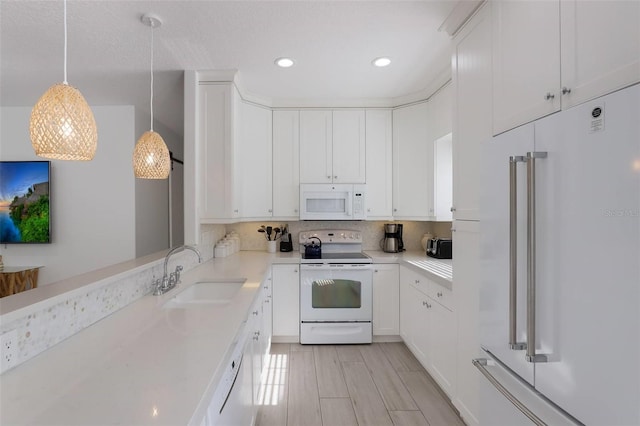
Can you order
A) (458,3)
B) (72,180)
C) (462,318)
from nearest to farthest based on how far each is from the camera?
(458,3) → (462,318) → (72,180)

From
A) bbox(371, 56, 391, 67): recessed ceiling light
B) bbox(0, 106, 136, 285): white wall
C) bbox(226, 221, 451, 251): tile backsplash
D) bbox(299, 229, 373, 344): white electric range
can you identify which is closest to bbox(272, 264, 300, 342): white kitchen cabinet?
bbox(299, 229, 373, 344): white electric range

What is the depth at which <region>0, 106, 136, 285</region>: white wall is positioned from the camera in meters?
3.20

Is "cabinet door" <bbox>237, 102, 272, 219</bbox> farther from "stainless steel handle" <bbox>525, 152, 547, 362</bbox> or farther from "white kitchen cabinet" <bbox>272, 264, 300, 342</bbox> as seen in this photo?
"stainless steel handle" <bbox>525, 152, 547, 362</bbox>

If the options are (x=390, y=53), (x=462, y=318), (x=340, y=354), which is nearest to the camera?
(x=462, y=318)

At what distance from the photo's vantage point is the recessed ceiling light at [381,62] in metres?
2.29

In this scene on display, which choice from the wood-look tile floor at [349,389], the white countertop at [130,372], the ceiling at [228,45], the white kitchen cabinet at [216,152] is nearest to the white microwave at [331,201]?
the white kitchen cabinet at [216,152]

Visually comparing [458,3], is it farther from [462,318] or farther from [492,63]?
[462,318]

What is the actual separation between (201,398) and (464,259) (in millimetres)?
1529

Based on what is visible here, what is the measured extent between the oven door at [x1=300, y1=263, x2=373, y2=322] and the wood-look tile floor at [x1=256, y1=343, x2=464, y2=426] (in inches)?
12.7

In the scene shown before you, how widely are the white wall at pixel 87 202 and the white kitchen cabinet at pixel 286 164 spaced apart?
1624 millimetres

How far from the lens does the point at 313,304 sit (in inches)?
115

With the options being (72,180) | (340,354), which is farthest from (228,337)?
(72,180)

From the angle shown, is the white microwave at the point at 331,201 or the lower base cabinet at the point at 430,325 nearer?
the lower base cabinet at the point at 430,325

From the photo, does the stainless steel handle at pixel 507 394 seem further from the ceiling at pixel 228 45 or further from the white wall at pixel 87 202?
the white wall at pixel 87 202
